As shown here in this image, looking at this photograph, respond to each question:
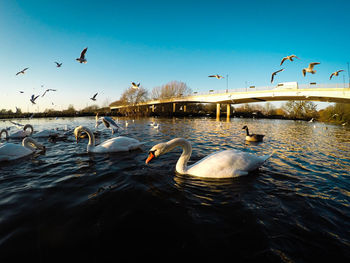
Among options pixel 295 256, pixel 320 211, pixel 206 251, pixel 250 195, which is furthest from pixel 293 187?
pixel 206 251

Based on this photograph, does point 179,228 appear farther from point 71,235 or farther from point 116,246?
point 71,235

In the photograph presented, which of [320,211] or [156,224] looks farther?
[320,211]

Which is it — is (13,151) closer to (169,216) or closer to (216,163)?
(169,216)

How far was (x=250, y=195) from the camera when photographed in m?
3.38

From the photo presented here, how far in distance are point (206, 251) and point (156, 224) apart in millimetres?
867

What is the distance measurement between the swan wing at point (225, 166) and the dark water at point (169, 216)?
0.21 metres

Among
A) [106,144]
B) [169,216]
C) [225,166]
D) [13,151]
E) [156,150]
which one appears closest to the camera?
[169,216]

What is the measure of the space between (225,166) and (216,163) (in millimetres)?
248

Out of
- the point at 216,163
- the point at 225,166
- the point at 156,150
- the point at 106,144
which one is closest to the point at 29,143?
the point at 106,144

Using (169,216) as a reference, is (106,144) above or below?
above

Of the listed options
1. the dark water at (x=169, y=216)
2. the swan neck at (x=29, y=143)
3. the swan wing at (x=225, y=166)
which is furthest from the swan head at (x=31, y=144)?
the swan wing at (x=225, y=166)

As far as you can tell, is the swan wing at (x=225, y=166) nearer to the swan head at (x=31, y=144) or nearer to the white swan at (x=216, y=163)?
the white swan at (x=216, y=163)

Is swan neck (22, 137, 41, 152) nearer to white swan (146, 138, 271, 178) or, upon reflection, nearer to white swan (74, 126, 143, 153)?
white swan (74, 126, 143, 153)

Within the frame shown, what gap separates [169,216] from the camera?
8.77 ft
